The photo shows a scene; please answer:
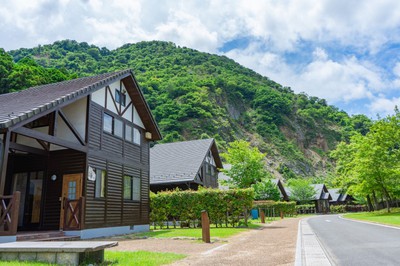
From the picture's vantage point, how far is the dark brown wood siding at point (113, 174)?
569 inches

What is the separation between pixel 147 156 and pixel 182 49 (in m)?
99.2

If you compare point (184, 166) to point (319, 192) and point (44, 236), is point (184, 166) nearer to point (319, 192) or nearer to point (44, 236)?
point (44, 236)

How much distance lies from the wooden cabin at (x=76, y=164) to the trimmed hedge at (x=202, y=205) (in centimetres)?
317

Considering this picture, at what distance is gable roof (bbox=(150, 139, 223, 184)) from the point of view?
Answer: 27.0 m

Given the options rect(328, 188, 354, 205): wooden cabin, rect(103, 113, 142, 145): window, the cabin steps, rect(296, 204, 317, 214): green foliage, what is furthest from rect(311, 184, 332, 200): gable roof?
the cabin steps

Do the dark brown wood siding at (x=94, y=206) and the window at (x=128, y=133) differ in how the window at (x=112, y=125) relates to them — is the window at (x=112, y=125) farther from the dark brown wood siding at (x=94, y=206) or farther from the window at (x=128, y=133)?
the dark brown wood siding at (x=94, y=206)

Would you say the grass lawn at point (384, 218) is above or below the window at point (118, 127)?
below

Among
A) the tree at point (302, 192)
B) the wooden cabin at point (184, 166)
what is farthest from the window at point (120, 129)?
the tree at point (302, 192)

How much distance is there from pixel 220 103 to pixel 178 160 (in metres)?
65.4

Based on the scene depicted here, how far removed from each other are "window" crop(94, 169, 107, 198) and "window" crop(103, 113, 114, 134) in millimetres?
2080

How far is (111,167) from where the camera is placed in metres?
16.1

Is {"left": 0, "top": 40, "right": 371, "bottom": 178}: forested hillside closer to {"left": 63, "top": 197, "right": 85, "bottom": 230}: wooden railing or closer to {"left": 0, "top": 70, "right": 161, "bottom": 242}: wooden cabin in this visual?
{"left": 0, "top": 70, "right": 161, "bottom": 242}: wooden cabin

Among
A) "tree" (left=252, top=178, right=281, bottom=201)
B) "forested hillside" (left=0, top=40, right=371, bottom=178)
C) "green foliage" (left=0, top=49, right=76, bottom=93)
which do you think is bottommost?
"tree" (left=252, top=178, right=281, bottom=201)

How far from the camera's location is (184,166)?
92.9 ft
